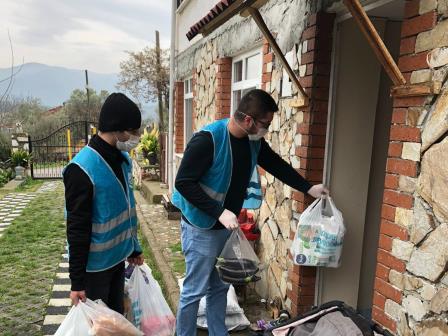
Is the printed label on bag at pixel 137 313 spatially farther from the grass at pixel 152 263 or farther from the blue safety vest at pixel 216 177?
the grass at pixel 152 263

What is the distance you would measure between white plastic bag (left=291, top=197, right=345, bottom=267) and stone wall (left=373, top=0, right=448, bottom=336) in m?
0.58

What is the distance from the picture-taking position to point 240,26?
459cm

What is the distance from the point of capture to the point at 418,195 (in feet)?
6.40

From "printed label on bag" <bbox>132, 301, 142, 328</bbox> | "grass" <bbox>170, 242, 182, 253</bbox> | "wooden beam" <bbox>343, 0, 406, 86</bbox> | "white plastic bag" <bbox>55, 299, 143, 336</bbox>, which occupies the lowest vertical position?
"grass" <bbox>170, 242, 182, 253</bbox>

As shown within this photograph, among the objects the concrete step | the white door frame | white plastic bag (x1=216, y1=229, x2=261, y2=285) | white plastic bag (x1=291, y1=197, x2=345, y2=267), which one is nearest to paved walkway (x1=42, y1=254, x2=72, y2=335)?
white plastic bag (x1=216, y1=229, x2=261, y2=285)

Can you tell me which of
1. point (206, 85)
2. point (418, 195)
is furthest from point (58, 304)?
point (206, 85)

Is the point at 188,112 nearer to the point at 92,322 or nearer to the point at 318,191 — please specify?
the point at 318,191

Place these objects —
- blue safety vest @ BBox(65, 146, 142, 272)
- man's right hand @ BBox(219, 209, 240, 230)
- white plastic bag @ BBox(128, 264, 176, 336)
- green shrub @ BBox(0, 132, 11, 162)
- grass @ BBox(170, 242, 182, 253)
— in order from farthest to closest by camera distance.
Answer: green shrub @ BBox(0, 132, 11, 162) → grass @ BBox(170, 242, 182, 253) → white plastic bag @ BBox(128, 264, 176, 336) → man's right hand @ BBox(219, 209, 240, 230) → blue safety vest @ BBox(65, 146, 142, 272)

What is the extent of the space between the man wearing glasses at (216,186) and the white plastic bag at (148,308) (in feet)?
0.47

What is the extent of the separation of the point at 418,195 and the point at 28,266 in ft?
15.9

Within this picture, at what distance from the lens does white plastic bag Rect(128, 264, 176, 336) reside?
2.58m

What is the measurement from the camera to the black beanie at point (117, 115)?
2.26 meters

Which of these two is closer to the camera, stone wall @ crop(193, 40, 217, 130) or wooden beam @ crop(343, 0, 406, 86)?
wooden beam @ crop(343, 0, 406, 86)

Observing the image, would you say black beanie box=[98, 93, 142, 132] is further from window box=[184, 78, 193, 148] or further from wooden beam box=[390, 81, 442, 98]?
window box=[184, 78, 193, 148]
